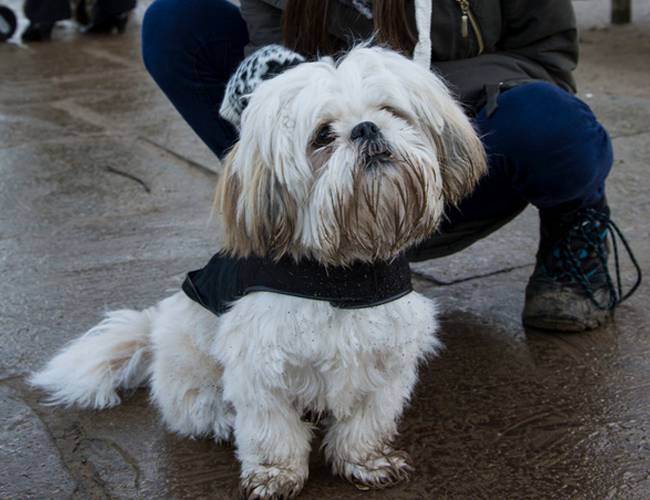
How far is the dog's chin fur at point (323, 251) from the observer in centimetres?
214

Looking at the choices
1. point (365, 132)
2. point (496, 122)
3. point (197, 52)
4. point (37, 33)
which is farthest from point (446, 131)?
point (37, 33)

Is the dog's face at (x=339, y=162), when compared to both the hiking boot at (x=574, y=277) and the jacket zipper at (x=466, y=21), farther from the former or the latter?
the hiking boot at (x=574, y=277)

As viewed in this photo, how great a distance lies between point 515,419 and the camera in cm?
272

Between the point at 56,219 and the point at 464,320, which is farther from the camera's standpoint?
the point at 56,219

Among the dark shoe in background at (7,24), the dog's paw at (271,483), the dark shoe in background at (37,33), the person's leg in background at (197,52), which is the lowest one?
the dark shoe in background at (37,33)

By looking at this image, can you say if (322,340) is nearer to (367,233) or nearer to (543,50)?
(367,233)

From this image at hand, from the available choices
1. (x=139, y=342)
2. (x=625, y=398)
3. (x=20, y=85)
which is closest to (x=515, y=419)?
(x=625, y=398)

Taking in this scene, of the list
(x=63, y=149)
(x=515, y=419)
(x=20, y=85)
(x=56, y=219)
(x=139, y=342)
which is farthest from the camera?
(x=20, y=85)

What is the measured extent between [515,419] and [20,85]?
18.5ft

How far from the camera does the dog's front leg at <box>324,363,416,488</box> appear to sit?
2441 millimetres

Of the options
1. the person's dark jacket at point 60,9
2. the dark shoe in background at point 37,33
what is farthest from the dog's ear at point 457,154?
the dark shoe in background at point 37,33

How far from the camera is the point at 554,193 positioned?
3049mm

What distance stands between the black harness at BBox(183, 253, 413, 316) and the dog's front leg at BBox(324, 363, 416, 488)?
22 centimetres

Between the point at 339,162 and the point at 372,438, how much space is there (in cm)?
76
